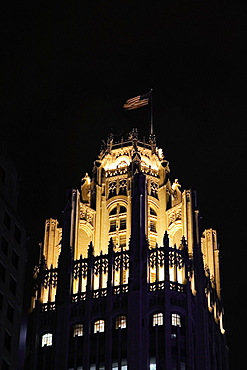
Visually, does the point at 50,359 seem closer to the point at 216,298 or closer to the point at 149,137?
the point at 216,298

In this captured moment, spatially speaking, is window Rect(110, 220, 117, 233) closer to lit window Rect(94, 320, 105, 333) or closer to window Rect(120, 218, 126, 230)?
window Rect(120, 218, 126, 230)

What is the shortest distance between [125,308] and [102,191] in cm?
2327

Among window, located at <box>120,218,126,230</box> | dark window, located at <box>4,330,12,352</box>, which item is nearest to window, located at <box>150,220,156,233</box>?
window, located at <box>120,218,126,230</box>

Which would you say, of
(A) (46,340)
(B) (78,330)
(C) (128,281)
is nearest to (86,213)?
(C) (128,281)

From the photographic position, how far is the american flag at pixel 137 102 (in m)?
148

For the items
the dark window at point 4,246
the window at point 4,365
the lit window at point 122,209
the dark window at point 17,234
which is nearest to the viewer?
the window at point 4,365

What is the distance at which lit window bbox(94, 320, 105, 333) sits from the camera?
128250 millimetres

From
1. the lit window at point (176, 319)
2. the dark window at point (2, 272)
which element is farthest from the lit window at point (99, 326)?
the dark window at point (2, 272)

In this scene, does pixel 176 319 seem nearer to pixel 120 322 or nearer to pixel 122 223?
pixel 120 322

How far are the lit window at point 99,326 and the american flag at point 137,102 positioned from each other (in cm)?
3326

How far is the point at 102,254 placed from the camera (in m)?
136

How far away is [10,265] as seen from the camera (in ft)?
311

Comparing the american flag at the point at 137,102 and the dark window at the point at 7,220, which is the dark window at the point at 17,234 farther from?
the american flag at the point at 137,102

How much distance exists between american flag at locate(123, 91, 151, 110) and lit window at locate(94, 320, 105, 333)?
33260 millimetres
